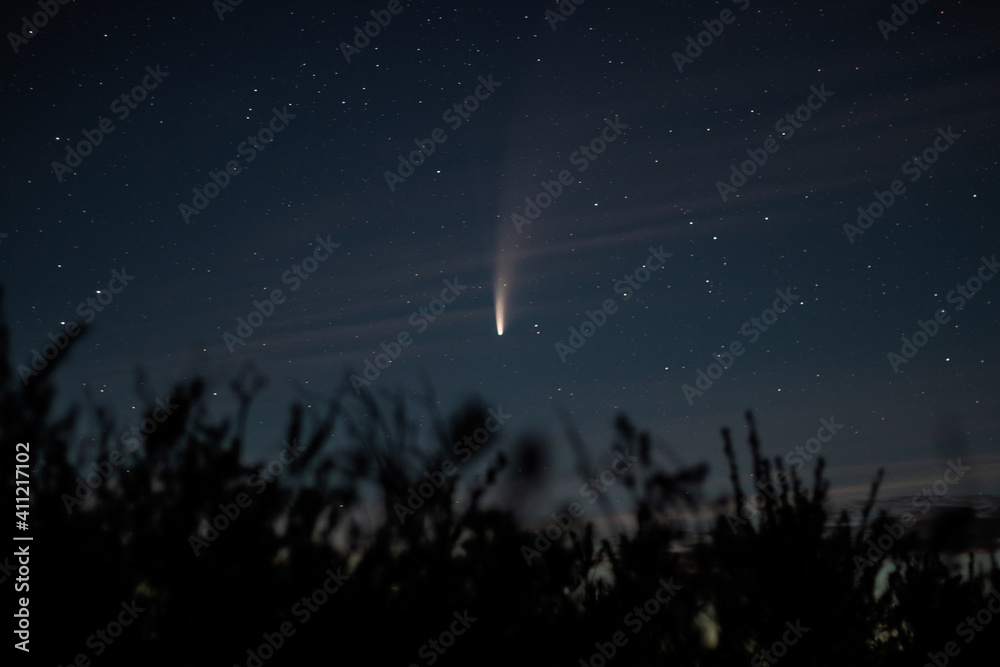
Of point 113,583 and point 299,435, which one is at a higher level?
point 299,435

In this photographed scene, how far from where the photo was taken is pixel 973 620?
9.00 metres

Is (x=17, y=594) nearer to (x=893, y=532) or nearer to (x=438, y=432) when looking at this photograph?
(x=438, y=432)

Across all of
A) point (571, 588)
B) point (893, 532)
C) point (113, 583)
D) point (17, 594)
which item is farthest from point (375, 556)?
point (893, 532)

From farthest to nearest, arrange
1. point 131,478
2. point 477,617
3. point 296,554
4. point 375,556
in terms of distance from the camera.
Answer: point 477,617 → point 375,556 → point 296,554 → point 131,478

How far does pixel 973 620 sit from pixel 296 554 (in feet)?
31.4

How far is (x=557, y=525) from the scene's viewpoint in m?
8.52

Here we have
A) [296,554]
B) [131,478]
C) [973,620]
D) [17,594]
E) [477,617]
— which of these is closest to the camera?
[17,594]

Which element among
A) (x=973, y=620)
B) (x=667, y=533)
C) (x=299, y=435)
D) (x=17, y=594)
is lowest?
(x=973, y=620)

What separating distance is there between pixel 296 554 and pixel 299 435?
84 cm

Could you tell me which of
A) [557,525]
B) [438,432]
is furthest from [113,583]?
[557,525]

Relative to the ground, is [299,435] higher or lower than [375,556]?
higher

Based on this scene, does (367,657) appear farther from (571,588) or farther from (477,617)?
(571,588)

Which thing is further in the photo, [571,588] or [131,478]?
[571,588]

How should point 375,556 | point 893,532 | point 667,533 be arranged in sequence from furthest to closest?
point 667,533 → point 893,532 → point 375,556
